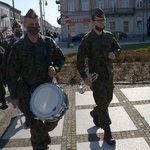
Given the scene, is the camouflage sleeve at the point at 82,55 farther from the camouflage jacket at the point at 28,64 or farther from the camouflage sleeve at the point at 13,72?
the camouflage sleeve at the point at 13,72

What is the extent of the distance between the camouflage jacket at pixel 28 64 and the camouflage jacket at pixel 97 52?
0.61 m

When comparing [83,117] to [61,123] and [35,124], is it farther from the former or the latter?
[35,124]

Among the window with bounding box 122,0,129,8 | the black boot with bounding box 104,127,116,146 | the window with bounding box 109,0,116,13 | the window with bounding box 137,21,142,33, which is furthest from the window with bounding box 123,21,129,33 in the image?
the black boot with bounding box 104,127,116,146

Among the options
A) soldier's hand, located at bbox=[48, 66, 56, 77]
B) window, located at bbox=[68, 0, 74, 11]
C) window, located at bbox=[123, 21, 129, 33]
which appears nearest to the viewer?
soldier's hand, located at bbox=[48, 66, 56, 77]

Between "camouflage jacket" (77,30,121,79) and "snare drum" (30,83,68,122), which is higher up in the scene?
"camouflage jacket" (77,30,121,79)

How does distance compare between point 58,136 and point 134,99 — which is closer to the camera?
point 58,136

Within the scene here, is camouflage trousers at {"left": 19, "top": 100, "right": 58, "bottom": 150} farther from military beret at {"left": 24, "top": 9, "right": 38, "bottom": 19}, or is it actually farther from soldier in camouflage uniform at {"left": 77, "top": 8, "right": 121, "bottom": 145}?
military beret at {"left": 24, "top": 9, "right": 38, "bottom": 19}

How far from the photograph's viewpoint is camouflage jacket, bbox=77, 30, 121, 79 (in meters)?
3.80

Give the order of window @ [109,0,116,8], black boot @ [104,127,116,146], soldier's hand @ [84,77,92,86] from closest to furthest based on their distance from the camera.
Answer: soldier's hand @ [84,77,92,86]
black boot @ [104,127,116,146]
window @ [109,0,116,8]

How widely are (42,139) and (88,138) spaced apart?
1.02 meters

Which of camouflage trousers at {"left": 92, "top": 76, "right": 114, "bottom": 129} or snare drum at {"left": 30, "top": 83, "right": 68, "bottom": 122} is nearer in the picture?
snare drum at {"left": 30, "top": 83, "right": 68, "bottom": 122}

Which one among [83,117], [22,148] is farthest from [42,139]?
[83,117]

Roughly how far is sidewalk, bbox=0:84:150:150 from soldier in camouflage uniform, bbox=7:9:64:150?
0.78 meters

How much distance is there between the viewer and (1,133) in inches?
182
